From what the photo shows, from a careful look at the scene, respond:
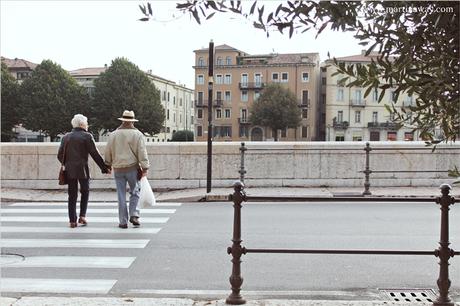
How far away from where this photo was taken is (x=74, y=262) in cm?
601

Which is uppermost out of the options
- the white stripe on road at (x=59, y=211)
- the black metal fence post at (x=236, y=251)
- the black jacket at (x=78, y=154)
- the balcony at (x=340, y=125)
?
the balcony at (x=340, y=125)

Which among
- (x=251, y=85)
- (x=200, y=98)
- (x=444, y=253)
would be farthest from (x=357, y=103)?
(x=444, y=253)

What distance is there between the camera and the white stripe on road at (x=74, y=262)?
584 cm

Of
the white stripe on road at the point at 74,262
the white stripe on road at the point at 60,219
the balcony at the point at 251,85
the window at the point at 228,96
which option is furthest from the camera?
the window at the point at 228,96

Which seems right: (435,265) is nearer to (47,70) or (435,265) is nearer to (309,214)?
(309,214)

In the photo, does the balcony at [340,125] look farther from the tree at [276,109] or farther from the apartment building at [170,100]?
the apartment building at [170,100]

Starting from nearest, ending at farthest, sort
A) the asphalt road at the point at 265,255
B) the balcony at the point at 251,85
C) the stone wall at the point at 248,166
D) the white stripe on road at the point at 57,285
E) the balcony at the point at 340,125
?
1. the white stripe on road at the point at 57,285
2. the asphalt road at the point at 265,255
3. the stone wall at the point at 248,166
4. the balcony at the point at 340,125
5. the balcony at the point at 251,85

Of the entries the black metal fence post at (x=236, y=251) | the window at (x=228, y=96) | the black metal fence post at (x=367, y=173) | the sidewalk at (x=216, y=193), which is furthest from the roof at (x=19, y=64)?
the black metal fence post at (x=236, y=251)

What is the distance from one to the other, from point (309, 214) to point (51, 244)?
456 cm

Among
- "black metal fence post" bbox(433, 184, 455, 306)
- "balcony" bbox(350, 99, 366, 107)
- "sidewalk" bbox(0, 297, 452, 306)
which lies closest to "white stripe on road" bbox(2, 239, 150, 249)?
"sidewalk" bbox(0, 297, 452, 306)

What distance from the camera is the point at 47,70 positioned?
7531 centimetres

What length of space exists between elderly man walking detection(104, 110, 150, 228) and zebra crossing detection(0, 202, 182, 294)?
0.45 m

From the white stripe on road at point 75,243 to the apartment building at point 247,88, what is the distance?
303 ft

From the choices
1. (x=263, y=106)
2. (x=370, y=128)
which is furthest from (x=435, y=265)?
(x=370, y=128)
